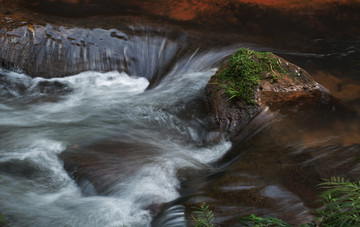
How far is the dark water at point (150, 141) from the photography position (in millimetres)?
3219

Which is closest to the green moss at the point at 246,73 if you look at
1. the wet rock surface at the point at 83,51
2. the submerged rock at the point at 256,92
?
the submerged rock at the point at 256,92

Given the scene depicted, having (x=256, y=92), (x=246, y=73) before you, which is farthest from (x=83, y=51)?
(x=256, y=92)

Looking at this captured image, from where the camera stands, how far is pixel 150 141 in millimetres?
4324

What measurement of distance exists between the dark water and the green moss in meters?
0.33

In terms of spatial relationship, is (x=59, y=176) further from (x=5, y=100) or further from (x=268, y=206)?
(x=5, y=100)

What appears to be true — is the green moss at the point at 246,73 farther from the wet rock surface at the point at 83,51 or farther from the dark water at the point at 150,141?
the wet rock surface at the point at 83,51

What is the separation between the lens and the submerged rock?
441cm

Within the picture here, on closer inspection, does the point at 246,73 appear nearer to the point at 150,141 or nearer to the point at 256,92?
the point at 256,92

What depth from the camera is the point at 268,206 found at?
10.0 ft

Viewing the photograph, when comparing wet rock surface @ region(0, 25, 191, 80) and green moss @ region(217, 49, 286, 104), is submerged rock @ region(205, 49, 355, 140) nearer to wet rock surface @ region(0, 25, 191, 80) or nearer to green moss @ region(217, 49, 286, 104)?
green moss @ region(217, 49, 286, 104)

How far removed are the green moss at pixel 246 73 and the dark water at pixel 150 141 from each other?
33 cm

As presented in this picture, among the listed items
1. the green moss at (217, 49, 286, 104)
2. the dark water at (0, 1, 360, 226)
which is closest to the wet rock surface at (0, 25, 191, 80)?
the dark water at (0, 1, 360, 226)

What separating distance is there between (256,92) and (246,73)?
253 millimetres

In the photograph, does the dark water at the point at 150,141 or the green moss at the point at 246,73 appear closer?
the dark water at the point at 150,141
